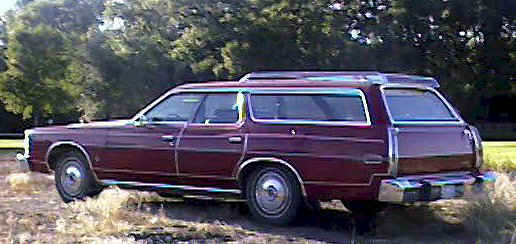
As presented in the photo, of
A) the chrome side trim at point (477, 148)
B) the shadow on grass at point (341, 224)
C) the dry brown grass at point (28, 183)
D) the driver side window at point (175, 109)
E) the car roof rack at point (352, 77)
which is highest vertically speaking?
the car roof rack at point (352, 77)

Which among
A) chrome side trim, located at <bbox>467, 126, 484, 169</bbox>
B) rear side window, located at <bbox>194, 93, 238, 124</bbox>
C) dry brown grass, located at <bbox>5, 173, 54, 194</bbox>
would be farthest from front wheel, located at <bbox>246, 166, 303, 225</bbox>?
dry brown grass, located at <bbox>5, 173, 54, 194</bbox>

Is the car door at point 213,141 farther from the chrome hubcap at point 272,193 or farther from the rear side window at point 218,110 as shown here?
the chrome hubcap at point 272,193

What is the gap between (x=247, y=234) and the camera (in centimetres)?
766

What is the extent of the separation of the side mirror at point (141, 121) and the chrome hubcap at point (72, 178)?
1.13 m

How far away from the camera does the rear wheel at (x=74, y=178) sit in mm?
9781

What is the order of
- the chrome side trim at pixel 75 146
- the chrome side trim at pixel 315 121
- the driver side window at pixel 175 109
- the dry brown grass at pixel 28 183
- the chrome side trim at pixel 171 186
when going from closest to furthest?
the chrome side trim at pixel 315 121 → the chrome side trim at pixel 171 186 → the driver side window at pixel 175 109 → the chrome side trim at pixel 75 146 → the dry brown grass at pixel 28 183

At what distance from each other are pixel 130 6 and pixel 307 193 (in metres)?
28.9

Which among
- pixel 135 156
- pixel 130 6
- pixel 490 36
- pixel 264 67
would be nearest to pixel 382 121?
pixel 135 156

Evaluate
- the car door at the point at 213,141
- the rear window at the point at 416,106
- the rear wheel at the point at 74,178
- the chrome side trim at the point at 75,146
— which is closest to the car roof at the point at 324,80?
the rear window at the point at 416,106

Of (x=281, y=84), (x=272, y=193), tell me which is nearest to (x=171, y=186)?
(x=272, y=193)

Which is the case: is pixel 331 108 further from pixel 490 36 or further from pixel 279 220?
pixel 490 36

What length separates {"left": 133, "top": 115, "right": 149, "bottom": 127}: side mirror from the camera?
921 centimetres

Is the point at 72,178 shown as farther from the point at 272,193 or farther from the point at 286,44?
the point at 286,44

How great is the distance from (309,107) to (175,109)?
1.86 meters
